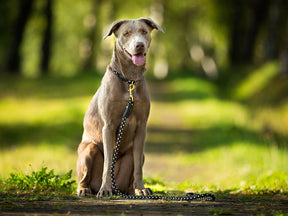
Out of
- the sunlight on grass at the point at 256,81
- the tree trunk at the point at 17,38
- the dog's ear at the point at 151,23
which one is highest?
the tree trunk at the point at 17,38

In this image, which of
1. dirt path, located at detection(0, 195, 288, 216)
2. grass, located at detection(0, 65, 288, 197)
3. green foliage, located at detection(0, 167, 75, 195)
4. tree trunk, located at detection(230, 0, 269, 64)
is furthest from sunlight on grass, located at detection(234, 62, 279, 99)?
dirt path, located at detection(0, 195, 288, 216)

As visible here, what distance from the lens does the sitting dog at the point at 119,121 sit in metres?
5.17

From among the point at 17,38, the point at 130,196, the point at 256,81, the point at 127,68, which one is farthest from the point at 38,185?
the point at 17,38

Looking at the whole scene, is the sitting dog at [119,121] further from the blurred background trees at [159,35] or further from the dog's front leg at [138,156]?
the blurred background trees at [159,35]

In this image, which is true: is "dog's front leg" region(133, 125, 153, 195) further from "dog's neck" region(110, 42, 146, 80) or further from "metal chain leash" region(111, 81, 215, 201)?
"dog's neck" region(110, 42, 146, 80)

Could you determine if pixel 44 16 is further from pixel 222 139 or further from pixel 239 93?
pixel 222 139

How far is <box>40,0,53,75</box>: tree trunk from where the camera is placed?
28453 mm

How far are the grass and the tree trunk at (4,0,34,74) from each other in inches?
152

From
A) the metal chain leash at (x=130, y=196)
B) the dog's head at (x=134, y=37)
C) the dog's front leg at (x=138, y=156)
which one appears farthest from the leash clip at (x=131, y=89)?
the dog's front leg at (x=138, y=156)

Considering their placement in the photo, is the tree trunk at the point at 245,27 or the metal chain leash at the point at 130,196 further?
the tree trunk at the point at 245,27

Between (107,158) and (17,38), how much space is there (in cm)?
2294

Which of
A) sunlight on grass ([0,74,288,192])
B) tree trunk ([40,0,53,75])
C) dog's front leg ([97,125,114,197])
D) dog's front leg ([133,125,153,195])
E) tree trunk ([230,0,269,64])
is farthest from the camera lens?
tree trunk ([40,0,53,75])

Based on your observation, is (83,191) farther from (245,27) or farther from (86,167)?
(245,27)

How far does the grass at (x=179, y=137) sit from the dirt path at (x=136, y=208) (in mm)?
1040
